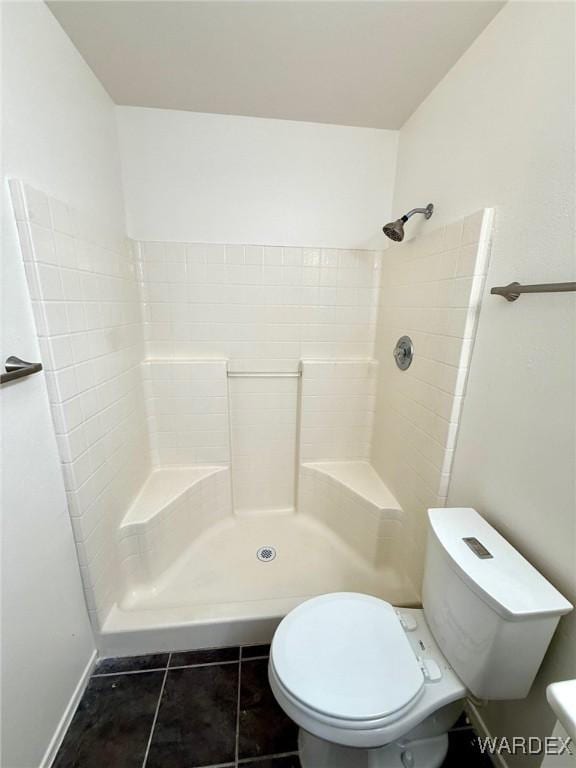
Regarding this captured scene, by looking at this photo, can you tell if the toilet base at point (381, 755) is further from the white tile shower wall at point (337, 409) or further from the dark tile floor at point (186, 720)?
the white tile shower wall at point (337, 409)

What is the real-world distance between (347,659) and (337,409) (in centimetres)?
113

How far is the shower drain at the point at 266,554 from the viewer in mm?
1641

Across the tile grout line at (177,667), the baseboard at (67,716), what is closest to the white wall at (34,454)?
the baseboard at (67,716)

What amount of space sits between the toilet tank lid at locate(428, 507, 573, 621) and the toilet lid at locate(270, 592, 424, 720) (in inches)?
12.8

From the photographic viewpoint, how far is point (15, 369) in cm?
78


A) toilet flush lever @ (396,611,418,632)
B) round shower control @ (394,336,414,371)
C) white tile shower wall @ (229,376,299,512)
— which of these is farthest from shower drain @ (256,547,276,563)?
round shower control @ (394,336,414,371)

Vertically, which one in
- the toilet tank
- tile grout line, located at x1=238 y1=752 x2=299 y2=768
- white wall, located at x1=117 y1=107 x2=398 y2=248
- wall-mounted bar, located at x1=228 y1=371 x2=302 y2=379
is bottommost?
tile grout line, located at x1=238 y1=752 x2=299 y2=768

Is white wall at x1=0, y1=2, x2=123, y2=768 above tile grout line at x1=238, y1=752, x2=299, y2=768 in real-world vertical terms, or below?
above

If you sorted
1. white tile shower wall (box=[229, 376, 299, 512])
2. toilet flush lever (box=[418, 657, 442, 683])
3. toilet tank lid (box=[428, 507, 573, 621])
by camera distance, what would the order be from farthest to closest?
white tile shower wall (box=[229, 376, 299, 512]), toilet flush lever (box=[418, 657, 442, 683]), toilet tank lid (box=[428, 507, 573, 621])

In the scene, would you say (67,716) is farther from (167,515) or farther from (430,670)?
(430,670)

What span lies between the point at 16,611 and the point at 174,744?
0.71m

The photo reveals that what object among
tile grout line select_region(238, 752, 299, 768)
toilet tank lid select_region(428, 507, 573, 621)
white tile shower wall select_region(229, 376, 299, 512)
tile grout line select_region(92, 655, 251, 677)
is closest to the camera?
toilet tank lid select_region(428, 507, 573, 621)

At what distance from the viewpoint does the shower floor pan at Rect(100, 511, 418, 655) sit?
4.07 feet

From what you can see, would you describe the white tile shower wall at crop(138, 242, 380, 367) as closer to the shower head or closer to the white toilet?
the shower head
